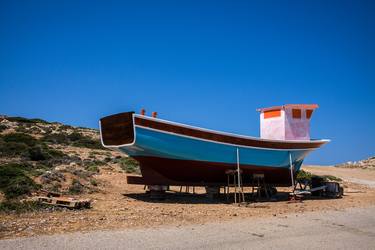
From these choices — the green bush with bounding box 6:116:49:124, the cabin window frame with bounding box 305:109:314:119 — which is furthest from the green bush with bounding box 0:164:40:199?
the green bush with bounding box 6:116:49:124

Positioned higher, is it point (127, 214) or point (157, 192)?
point (157, 192)

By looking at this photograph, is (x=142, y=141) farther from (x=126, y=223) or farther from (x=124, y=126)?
(x=126, y=223)

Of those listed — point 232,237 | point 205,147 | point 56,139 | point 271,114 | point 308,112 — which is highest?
point 56,139

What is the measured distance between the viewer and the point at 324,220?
36.0ft

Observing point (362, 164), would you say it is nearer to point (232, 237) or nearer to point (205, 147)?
point (205, 147)

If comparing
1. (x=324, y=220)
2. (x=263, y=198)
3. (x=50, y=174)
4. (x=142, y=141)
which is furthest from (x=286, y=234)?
(x=50, y=174)

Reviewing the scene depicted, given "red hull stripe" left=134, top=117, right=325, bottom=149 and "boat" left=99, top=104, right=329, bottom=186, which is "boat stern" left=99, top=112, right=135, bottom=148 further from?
"red hull stripe" left=134, top=117, right=325, bottom=149

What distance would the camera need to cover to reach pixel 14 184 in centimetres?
1330

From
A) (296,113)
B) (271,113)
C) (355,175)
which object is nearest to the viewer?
(296,113)

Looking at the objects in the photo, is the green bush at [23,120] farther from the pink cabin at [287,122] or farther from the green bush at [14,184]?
the pink cabin at [287,122]

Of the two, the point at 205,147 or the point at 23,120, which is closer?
the point at 205,147

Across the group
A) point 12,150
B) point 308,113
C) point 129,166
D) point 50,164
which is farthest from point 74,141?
point 308,113

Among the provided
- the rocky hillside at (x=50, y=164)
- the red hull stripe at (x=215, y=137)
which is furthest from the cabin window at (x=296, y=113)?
the rocky hillside at (x=50, y=164)

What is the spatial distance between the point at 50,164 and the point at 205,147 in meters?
9.92
